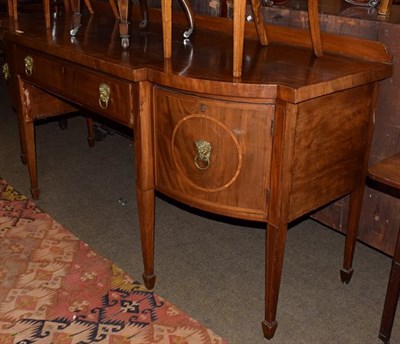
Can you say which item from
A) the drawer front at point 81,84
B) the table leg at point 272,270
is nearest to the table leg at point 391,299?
the table leg at point 272,270

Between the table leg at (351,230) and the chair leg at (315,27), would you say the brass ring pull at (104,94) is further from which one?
the table leg at (351,230)

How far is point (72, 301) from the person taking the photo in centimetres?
209

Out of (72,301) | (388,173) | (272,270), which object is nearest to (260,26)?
(388,173)

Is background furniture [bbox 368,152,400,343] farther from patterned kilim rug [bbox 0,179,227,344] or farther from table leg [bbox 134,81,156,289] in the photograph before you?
table leg [bbox 134,81,156,289]

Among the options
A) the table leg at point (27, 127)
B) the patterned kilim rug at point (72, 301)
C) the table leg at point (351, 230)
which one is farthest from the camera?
the table leg at point (27, 127)

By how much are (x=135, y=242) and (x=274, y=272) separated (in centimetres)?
93

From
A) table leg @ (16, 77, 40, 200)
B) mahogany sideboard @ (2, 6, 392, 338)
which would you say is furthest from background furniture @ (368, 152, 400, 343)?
table leg @ (16, 77, 40, 200)

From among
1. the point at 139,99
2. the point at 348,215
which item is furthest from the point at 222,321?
the point at 139,99

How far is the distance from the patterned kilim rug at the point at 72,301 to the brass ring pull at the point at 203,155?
0.62 m

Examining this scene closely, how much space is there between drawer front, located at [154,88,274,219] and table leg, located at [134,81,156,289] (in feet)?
0.10

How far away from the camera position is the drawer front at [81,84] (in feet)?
6.17

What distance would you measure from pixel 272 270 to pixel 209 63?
0.72 metres

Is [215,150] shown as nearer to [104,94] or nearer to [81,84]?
[104,94]

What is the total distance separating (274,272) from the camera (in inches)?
68.8
